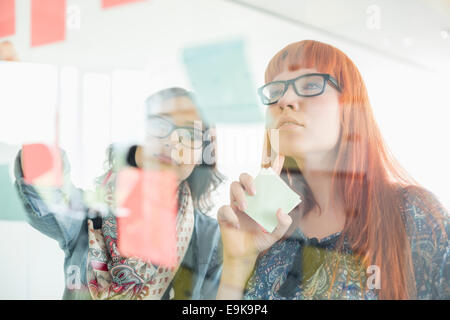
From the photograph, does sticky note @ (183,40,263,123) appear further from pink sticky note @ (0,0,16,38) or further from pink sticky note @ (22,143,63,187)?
pink sticky note @ (0,0,16,38)

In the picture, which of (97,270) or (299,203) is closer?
(299,203)

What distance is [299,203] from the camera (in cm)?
101

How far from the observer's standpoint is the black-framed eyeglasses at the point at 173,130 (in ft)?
3.63

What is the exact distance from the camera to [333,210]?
979 mm

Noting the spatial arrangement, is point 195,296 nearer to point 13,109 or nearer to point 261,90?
point 261,90

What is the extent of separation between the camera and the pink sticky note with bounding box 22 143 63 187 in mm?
1245

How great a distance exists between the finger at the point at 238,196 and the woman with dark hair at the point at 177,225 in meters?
0.05

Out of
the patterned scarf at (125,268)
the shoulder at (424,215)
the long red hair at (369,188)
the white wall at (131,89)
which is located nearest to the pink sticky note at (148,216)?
the patterned scarf at (125,268)

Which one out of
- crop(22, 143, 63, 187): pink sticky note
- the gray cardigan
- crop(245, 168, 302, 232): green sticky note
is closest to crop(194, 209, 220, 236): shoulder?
the gray cardigan

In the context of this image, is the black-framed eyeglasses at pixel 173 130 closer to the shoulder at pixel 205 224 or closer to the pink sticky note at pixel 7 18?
the shoulder at pixel 205 224

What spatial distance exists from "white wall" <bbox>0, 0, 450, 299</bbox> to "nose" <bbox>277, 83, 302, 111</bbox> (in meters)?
0.09

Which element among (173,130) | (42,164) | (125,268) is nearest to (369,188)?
(173,130)
